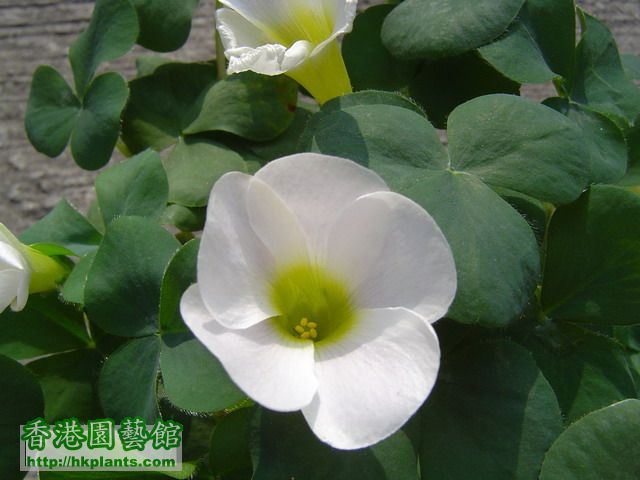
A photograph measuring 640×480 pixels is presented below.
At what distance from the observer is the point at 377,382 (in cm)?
36

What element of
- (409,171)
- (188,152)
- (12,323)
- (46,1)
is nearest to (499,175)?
(409,171)

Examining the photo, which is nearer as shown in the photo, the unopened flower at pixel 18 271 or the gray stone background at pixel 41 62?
the unopened flower at pixel 18 271

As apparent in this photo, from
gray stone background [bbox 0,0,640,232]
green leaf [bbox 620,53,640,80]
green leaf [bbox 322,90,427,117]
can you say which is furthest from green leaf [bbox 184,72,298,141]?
gray stone background [bbox 0,0,640,232]

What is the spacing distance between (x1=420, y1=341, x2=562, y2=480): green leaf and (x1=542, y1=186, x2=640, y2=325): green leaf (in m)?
0.07

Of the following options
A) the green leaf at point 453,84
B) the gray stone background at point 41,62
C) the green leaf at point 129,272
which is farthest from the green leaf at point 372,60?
the gray stone background at point 41,62

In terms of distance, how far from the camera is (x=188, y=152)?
64 cm

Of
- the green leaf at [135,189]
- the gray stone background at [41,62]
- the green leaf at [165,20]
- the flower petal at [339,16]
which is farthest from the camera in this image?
the gray stone background at [41,62]

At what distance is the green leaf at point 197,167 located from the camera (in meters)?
0.59

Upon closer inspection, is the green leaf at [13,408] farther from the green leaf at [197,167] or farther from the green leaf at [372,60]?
the green leaf at [372,60]

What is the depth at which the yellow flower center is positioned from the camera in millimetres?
426

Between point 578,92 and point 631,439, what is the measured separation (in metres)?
0.32

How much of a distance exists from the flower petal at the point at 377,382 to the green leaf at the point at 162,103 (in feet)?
1.21

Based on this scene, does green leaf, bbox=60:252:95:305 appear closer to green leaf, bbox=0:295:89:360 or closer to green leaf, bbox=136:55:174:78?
green leaf, bbox=0:295:89:360

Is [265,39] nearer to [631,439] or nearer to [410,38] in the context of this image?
[410,38]
